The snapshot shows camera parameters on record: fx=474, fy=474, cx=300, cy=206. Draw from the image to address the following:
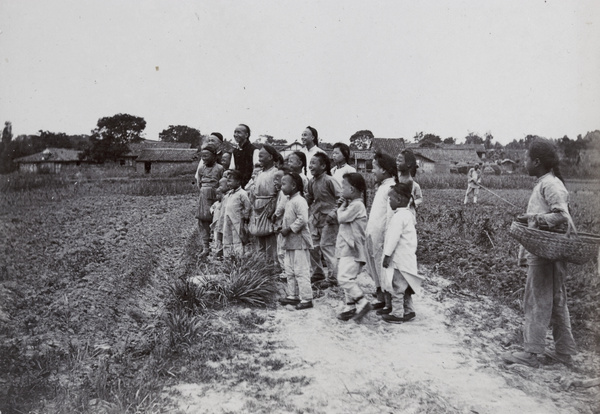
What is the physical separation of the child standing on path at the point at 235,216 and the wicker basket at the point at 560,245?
3829mm

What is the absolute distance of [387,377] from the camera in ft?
11.8

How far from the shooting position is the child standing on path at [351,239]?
4949mm

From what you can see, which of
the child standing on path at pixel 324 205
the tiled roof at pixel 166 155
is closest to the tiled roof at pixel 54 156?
the tiled roof at pixel 166 155

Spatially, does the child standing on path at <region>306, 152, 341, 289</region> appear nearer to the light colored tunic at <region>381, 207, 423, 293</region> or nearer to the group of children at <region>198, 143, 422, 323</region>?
the group of children at <region>198, 143, 422, 323</region>

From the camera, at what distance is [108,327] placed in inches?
194

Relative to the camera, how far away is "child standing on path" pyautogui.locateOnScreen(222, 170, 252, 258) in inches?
260

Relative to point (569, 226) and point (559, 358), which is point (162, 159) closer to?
point (559, 358)

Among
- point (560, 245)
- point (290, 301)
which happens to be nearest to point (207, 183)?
point (290, 301)

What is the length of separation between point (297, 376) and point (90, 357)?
1909mm

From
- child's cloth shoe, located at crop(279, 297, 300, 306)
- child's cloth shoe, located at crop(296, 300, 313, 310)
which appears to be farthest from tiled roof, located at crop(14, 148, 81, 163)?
child's cloth shoe, located at crop(296, 300, 313, 310)

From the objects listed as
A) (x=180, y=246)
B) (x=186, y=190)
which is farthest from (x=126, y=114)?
(x=180, y=246)

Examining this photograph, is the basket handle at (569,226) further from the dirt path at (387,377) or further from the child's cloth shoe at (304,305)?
the child's cloth shoe at (304,305)

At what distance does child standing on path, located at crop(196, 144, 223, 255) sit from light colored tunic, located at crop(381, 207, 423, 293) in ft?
11.5

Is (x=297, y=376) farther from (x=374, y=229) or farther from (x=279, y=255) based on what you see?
(x=279, y=255)
